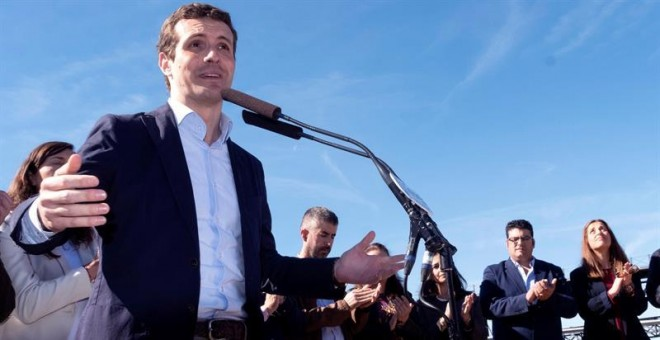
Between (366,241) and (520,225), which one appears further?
(520,225)

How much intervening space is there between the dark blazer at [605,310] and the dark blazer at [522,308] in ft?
0.53

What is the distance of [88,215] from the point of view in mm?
1972

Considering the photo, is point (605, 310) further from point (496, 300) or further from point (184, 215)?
point (184, 215)

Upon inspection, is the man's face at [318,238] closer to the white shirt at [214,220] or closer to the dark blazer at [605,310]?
the dark blazer at [605,310]

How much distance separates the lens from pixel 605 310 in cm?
676

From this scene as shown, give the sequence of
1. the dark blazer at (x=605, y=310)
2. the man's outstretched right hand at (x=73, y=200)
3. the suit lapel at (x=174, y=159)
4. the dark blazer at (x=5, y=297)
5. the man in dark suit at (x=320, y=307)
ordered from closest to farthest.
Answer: the man's outstretched right hand at (x=73, y=200) < the suit lapel at (x=174, y=159) < the dark blazer at (x=5, y=297) < the man in dark suit at (x=320, y=307) < the dark blazer at (x=605, y=310)

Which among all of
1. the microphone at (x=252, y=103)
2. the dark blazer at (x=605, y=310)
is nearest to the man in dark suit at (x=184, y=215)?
the microphone at (x=252, y=103)

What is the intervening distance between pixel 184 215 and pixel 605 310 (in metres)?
5.50

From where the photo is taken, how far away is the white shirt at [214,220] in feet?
8.25

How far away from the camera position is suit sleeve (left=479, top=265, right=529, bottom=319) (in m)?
6.80

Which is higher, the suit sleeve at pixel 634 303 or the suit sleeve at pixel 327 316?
the suit sleeve at pixel 634 303

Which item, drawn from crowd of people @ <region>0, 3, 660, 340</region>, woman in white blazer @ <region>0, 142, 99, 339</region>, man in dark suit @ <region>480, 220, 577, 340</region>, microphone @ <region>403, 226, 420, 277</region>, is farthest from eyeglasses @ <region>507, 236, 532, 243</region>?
microphone @ <region>403, 226, 420, 277</region>

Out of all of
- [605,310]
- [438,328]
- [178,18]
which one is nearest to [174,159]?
[178,18]

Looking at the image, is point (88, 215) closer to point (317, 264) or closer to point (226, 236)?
point (226, 236)
